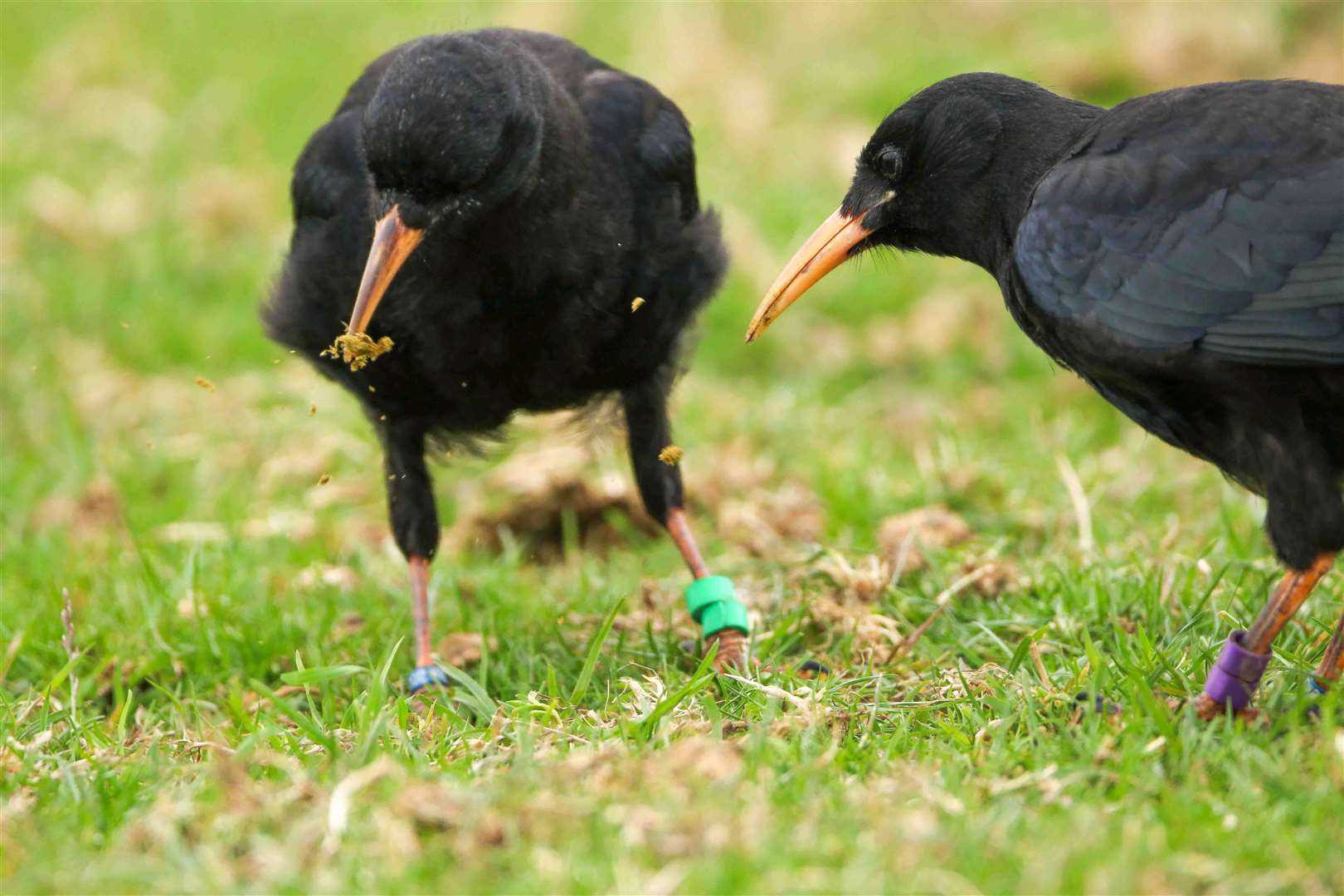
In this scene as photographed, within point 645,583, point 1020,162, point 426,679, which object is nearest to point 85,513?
point 426,679

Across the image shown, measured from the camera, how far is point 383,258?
14.2ft

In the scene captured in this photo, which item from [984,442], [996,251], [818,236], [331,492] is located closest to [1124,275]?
[996,251]

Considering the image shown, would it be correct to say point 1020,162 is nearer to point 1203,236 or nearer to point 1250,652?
point 1203,236

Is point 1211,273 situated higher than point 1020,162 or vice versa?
point 1020,162

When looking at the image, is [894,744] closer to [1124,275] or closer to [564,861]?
[564,861]

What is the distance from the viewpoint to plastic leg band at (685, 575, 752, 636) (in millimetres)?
4828

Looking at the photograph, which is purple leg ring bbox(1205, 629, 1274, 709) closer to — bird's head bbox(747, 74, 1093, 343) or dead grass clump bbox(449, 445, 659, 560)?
bird's head bbox(747, 74, 1093, 343)

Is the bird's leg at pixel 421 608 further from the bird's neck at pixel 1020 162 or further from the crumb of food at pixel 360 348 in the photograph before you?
the bird's neck at pixel 1020 162

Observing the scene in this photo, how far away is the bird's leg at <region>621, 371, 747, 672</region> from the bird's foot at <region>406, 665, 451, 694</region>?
2.56ft

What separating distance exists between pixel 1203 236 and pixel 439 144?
194cm

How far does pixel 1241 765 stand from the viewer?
338 cm

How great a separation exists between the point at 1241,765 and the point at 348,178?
301cm

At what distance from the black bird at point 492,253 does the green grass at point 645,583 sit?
594mm

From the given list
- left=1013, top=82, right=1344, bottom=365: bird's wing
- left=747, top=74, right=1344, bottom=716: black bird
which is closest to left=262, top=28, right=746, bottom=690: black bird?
left=747, top=74, right=1344, bottom=716: black bird
